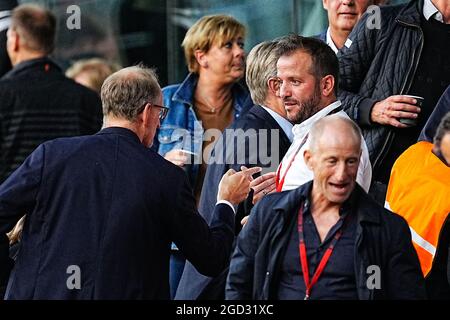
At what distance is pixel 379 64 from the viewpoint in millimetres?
8625

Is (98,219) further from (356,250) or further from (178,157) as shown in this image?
(178,157)

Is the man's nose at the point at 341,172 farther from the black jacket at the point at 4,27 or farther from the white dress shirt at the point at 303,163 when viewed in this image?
the black jacket at the point at 4,27

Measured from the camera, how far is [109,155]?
7449 millimetres

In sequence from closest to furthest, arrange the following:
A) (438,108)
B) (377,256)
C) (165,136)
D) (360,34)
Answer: (377,256) → (438,108) → (360,34) → (165,136)

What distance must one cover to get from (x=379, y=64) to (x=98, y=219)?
202 cm

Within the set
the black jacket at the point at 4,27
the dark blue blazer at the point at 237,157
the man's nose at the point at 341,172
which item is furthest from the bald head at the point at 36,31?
the man's nose at the point at 341,172

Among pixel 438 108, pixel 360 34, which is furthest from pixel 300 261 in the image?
pixel 360 34

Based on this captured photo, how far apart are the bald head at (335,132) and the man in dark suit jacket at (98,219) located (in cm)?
68

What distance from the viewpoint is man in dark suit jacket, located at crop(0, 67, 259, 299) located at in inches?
289

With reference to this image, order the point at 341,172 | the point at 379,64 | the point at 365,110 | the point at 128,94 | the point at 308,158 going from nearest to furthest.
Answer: the point at 341,172
the point at 308,158
the point at 128,94
the point at 365,110
the point at 379,64

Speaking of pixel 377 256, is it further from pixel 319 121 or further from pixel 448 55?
pixel 448 55

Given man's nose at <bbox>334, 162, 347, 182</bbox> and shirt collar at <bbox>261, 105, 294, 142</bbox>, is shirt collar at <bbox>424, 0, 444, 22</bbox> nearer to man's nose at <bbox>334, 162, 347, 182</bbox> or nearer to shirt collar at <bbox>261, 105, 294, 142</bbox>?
shirt collar at <bbox>261, 105, 294, 142</bbox>

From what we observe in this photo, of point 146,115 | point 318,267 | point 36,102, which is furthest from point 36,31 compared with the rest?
point 318,267

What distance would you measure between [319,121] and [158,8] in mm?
4043
